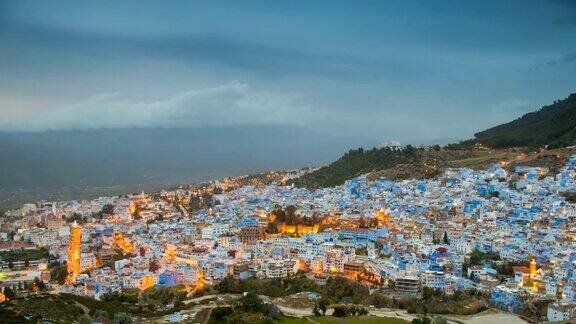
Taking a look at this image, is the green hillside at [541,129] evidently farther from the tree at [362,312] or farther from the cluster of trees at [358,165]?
the tree at [362,312]

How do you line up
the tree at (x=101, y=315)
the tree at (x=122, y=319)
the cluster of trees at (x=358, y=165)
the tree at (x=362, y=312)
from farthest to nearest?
the cluster of trees at (x=358, y=165), the tree at (x=362, y=312), the tree at (x=101, y=315), the tree at (x=122, y=319)

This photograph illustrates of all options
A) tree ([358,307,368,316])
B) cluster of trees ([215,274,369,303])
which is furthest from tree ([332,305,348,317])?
cluster of trees ([215,274,369,303])

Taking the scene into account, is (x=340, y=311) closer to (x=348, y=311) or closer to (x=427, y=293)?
(x=348, y=311)

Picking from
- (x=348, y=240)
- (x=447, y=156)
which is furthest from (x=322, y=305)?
(x=447, y=156)

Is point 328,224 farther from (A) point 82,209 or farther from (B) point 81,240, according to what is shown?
(A) point 82,209

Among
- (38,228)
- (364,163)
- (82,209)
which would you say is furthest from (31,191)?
(364,163)

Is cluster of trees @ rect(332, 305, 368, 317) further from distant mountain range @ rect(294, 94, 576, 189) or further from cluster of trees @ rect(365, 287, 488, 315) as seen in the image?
distant mountain range @ rect(294, 94, 576, 189)

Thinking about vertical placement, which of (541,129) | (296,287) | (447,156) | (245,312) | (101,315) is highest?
(541,129)

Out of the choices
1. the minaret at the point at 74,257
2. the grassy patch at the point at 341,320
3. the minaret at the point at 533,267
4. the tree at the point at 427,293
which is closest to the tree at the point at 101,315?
the grassy patch at the point at 341,320
